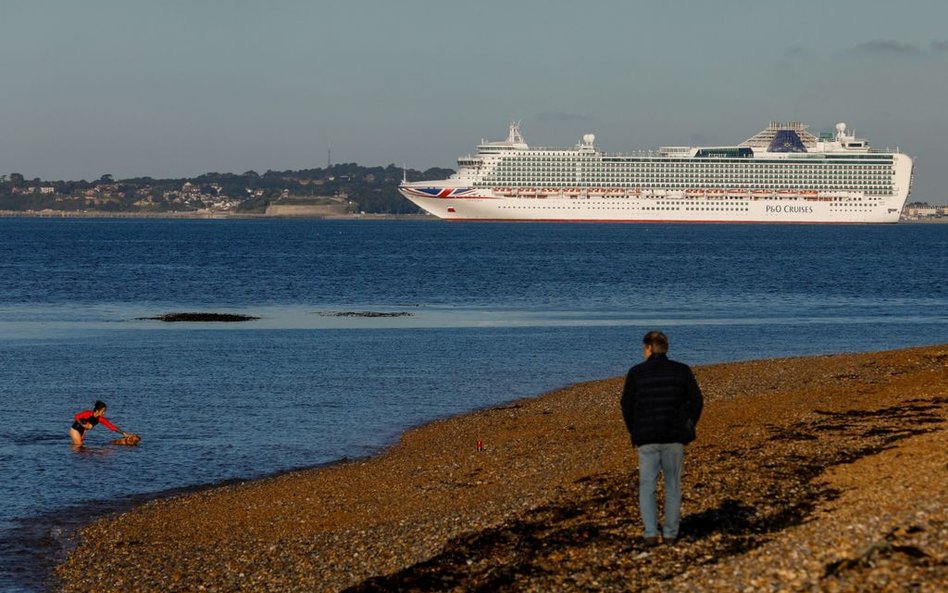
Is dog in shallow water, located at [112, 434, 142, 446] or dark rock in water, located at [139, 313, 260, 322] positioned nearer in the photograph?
dog in shallow water, located at [112, 434, 142, 446]

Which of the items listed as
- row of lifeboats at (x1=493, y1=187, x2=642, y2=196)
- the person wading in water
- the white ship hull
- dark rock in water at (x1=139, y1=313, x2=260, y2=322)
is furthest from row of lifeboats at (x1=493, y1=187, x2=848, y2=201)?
the person wading in water

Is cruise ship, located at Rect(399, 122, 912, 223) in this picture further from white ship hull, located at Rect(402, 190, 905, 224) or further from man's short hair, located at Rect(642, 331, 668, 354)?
man's short hair, located at Rect(642, 331, 668, 354)

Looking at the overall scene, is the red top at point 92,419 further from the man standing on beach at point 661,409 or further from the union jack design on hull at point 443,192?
the union jack design on hull at point 443,192

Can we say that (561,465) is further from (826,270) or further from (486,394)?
(826,270)

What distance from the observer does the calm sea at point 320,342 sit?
1988 centimetres

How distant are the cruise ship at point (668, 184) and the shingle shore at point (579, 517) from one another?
156381 mm

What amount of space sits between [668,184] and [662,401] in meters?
170

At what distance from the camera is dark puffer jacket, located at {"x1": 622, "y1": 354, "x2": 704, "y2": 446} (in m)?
10.5

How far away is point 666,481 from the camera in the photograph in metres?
10.9

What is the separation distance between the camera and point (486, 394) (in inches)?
1077

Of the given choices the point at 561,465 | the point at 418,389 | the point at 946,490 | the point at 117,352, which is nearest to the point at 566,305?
the point at 117,352

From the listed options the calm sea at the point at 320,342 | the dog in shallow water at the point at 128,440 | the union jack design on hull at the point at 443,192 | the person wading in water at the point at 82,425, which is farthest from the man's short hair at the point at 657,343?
the union jack design on hull at the point at 443,192

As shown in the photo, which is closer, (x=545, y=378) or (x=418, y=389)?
(x=418, y=389)

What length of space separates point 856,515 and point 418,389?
17.7 meters
